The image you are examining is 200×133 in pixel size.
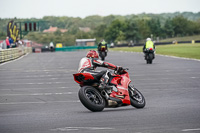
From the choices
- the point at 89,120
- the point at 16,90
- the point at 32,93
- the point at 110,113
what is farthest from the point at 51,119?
the point at 16,90

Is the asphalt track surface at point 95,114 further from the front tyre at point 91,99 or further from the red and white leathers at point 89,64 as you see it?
the red and white leathers at point 89,64

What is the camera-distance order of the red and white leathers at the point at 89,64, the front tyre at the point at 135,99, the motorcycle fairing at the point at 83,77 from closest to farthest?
1. the motorcycle fairing at the point at 83,77
2. the red and white leathers at the point at 89,64
3. the front tyre at the point at 135,99

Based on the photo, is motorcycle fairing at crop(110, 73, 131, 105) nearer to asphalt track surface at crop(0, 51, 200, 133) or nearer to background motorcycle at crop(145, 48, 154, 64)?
asphalt track surface at crop(0, 51, 200, 133)

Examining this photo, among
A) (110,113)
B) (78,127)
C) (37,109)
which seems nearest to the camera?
(78,127)

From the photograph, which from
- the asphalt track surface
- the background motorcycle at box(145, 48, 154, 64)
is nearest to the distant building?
the background motorcycle at box(145, 48, 154, 64)

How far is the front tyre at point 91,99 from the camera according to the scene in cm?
942

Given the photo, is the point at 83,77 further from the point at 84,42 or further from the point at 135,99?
the point at 84,42

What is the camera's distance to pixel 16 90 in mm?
16625

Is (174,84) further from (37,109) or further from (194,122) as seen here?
(194,122)

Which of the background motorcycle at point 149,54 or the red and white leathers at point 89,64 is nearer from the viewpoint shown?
the red and white leathers at point 89,64

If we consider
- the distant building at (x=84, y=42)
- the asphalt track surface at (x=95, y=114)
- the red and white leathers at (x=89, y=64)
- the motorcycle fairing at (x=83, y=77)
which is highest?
the red and white leathers at (x=89, y=64)

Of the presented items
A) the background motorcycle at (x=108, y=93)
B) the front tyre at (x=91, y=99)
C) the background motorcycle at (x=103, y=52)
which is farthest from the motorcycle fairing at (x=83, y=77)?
the background motorcycle at (x=103, y=52)

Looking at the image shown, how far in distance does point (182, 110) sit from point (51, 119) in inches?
109

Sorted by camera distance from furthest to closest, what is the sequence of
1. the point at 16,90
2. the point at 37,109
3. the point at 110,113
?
the point at 16,90
the point at 37,109
the point at 110,113
